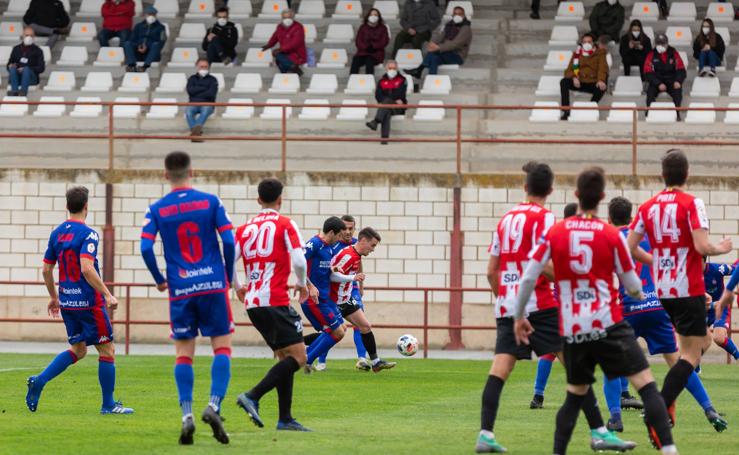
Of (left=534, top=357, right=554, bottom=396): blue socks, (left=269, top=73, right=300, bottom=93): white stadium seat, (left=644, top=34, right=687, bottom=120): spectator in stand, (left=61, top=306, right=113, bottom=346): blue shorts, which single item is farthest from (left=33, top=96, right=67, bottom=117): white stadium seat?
(left=534, top=357, right=554, bottom=396): blue socks

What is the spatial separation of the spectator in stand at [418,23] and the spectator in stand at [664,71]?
4353 mm

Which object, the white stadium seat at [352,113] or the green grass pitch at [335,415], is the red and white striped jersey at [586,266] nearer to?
the green grass pitch at [335,415]

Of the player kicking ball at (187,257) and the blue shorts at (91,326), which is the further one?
the blue shorts at (91,326)

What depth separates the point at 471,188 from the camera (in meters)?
22.8

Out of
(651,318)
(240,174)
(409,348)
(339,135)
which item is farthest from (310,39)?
(651,318)

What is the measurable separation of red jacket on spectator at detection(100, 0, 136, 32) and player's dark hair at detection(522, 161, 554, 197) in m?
19.5

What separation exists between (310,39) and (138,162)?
5300 millimetres

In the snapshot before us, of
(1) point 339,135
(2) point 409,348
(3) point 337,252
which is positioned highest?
(1) point 339,135

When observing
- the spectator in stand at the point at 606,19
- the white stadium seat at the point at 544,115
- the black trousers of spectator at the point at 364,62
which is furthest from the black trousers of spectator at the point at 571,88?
the black trousers of spectator at the point at 364,62

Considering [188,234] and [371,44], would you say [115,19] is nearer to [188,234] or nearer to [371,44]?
[371,44]

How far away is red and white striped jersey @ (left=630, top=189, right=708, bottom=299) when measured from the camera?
32.5 ft

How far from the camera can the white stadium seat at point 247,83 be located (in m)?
26.1

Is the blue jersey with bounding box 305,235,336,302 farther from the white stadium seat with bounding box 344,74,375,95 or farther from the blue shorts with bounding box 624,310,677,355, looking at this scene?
the white stadium seat with bounding box 344,74,375,95

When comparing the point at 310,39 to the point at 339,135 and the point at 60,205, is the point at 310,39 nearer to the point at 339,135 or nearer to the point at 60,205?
the point at 339,135
